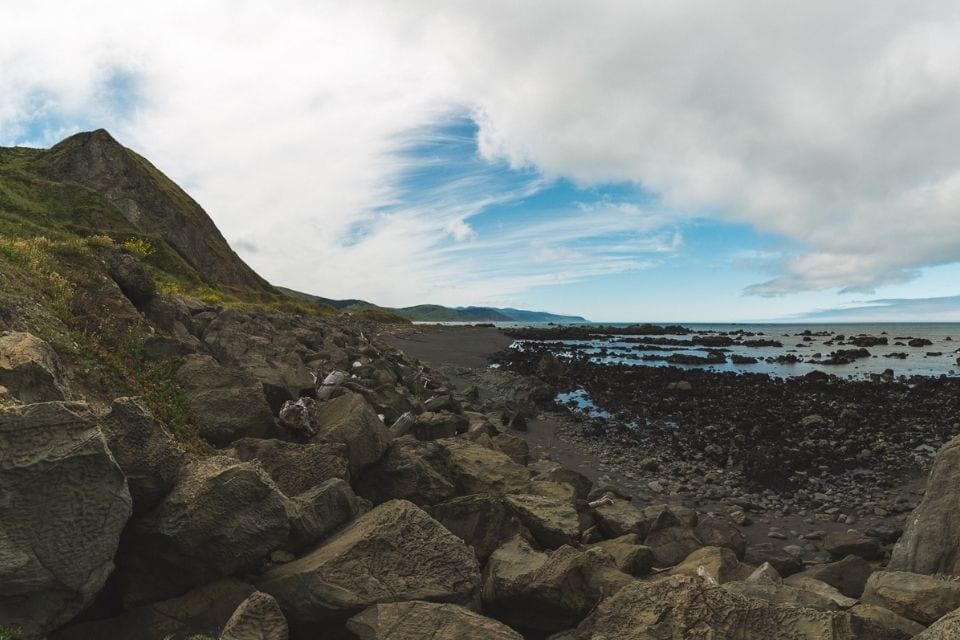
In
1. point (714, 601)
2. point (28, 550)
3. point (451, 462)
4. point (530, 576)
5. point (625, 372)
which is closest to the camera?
point (28, 550)

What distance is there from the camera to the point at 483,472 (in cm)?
1085

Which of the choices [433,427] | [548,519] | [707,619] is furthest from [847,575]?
[433,427]

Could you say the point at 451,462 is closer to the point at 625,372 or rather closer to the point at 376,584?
the point at 376,584

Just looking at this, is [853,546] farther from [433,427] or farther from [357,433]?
[357,433]

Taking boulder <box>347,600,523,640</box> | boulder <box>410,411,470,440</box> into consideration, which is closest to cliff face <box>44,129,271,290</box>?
boulder <box>410,411,470,440</box>

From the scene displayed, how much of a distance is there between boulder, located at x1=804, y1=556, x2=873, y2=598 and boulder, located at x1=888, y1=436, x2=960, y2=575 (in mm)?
448

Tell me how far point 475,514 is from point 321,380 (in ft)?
28.2

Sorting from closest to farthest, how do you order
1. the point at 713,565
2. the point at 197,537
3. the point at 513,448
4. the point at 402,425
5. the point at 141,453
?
the point at 197,537, the point at 141,453, the point at 713,565, the point at 402,425, the point at 513,448

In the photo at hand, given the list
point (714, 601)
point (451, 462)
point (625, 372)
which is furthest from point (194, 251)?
point (714, 601)

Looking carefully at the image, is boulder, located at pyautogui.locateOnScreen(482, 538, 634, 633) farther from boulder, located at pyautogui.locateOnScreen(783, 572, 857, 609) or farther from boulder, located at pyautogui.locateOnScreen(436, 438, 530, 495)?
boulder, located at pyautogui.locateOnScreen(436, 438, 530, 495)

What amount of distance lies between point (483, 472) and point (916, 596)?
6895 mm

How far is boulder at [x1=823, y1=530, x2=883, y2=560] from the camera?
11.0 m

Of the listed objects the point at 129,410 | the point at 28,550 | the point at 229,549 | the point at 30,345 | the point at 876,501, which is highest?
the point at 30,345

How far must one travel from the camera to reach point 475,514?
8.15 meters
